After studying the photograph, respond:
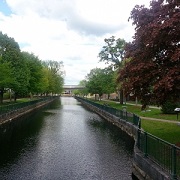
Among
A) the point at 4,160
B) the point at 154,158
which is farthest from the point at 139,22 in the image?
the point at 4,160

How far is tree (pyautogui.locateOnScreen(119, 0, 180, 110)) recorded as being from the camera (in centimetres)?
1281

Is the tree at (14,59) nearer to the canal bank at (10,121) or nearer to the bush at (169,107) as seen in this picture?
the canal bank at (10,121)

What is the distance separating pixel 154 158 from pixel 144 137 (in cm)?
183

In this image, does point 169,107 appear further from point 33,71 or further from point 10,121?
point 33,71

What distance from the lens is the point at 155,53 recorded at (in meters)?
14.8

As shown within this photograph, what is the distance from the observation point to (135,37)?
628 inches

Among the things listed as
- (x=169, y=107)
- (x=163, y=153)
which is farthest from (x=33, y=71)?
(x=163, y=153)

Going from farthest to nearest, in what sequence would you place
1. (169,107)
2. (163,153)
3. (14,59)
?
(14,59), (169,107), (163,153)

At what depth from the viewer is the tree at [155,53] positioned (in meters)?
12.8

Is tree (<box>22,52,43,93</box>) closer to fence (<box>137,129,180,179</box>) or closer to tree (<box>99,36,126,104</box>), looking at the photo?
tree (<box>99,36,126,104</box>)

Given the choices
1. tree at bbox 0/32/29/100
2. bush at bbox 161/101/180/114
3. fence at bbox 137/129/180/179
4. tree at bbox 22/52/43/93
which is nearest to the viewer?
fence at bbox 137/129/180/179

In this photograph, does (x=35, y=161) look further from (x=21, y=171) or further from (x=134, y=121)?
(x=134, y=121)

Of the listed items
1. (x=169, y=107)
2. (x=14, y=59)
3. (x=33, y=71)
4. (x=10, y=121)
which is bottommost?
(x=10, y=121)

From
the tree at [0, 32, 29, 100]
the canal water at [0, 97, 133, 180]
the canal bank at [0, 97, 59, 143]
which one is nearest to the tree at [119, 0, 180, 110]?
the canal water at [0, 97, 133, 180]
